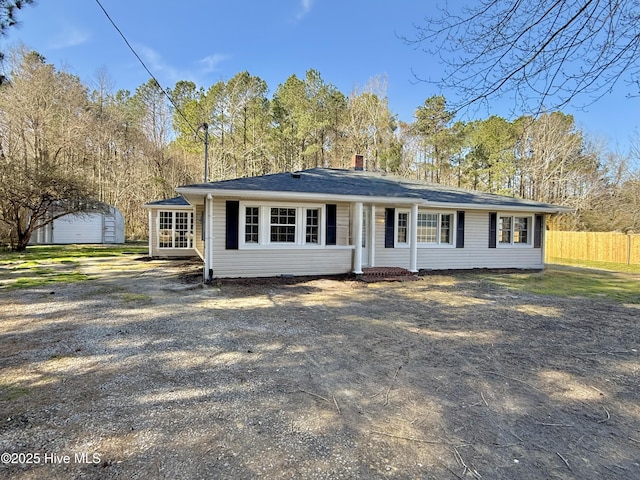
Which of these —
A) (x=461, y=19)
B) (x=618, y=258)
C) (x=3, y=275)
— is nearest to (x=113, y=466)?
(x=461, y=19)

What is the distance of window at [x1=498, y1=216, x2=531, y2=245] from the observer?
41.7 feet

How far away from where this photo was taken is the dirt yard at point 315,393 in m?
2.26

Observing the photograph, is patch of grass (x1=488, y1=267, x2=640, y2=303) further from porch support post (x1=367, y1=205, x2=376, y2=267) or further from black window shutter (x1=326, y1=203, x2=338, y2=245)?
black window shutter (x1=326, y1=203, x2=338, y2=245)

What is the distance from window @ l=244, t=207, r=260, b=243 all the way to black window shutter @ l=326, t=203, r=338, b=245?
2.06 metres

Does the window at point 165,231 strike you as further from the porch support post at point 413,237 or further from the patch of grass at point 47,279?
the porch support post at point 413,237

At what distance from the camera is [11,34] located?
18.3ft

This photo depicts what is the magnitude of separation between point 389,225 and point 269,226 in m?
3.91

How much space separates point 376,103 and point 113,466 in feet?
83.7

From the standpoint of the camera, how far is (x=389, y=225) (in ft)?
37.0

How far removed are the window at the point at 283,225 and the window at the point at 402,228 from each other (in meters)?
3.53

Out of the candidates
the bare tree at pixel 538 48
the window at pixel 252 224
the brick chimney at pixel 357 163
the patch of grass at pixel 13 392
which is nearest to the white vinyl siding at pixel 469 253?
the window at pixel 252 224

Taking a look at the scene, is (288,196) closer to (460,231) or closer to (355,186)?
(355,186)

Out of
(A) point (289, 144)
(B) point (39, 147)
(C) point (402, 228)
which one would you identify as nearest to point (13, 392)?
(C) point (402, 228)

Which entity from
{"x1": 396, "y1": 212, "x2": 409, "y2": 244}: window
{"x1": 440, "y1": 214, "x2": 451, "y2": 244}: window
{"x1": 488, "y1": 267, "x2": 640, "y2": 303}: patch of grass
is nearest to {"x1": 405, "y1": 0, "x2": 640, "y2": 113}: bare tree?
{"x1": 488, "y1": 267, "x2": 640, "y2": 303}: patch of grass
